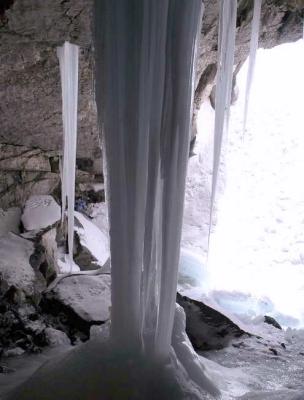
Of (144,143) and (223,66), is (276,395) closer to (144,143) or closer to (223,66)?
(144,143)

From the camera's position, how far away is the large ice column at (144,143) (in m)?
1.92

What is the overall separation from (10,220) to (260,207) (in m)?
7.73

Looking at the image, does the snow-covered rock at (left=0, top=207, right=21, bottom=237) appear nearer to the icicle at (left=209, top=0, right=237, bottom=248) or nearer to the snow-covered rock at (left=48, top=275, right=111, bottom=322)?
the snow-covered rock at (left=48, top=275, right=111, bottom=322)

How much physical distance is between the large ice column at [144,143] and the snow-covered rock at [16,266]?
7.34 ft

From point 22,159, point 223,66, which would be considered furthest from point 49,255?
point 223,66

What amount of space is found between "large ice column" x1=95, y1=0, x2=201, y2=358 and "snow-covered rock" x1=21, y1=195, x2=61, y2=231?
397 centimetres

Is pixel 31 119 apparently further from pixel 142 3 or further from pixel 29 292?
pixel 142 3

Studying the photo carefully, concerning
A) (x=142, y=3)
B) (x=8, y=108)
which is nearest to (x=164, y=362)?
(x=142, y=3)

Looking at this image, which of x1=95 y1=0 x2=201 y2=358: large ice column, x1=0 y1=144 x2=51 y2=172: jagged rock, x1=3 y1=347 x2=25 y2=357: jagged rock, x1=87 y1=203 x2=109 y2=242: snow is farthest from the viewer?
x1=87 y1=203 x2=109 y2=242: snow

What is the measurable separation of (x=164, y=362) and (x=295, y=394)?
0.82m

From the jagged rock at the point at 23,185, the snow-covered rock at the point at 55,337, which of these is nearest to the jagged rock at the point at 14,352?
the snow-covered rock at the point at 55,337

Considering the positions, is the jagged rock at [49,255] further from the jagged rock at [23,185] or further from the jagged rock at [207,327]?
the jagged rock at [207,327]

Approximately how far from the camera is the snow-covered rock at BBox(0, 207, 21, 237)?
5941 millimetres

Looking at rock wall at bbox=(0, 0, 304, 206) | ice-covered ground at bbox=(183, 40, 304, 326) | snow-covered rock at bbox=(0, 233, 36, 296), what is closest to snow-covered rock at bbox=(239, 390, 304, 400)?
snow-covered rock at bbox=(0, 233, 36, 296)
